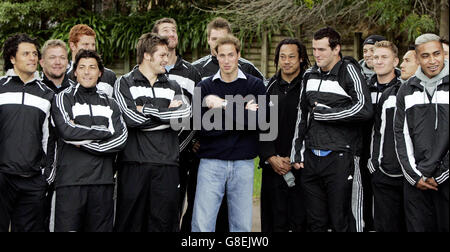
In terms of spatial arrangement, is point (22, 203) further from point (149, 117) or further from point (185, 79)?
point (185, 79)

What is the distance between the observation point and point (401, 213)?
6.16 metres

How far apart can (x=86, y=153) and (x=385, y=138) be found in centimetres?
288

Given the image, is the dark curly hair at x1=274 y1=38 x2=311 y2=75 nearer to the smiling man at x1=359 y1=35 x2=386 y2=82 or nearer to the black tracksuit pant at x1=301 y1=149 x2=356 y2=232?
the smiling man at x1=359 y1=35 x2=386 y2=82

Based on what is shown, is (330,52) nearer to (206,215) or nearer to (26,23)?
(206,215)

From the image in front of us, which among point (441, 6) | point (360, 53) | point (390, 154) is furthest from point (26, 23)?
point (390, 154)

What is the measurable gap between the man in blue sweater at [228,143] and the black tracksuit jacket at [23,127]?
4.99ft

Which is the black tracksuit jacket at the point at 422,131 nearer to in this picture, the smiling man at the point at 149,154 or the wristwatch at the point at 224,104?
Result: the wristwatch at the point at 224,104

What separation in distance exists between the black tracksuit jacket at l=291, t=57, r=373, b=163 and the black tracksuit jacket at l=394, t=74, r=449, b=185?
1.52 ft

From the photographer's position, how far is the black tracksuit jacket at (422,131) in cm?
530

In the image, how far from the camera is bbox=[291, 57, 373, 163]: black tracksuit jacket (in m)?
6.08

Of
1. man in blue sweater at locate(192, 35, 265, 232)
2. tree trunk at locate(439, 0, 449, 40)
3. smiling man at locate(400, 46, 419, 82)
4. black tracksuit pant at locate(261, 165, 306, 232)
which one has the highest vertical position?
tree trunk at locate(439, 0, 449, 40)

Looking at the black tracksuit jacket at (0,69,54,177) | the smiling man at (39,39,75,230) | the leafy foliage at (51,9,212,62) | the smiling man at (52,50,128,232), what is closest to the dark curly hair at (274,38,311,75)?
the smiling man at (52,50,128,232)

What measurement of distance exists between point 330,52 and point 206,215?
6.77 ft

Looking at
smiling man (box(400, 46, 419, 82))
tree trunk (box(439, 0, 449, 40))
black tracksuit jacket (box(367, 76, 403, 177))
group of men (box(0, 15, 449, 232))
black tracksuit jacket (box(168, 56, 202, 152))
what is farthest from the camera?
tree trunk (box(439, 0, 449, 40))
